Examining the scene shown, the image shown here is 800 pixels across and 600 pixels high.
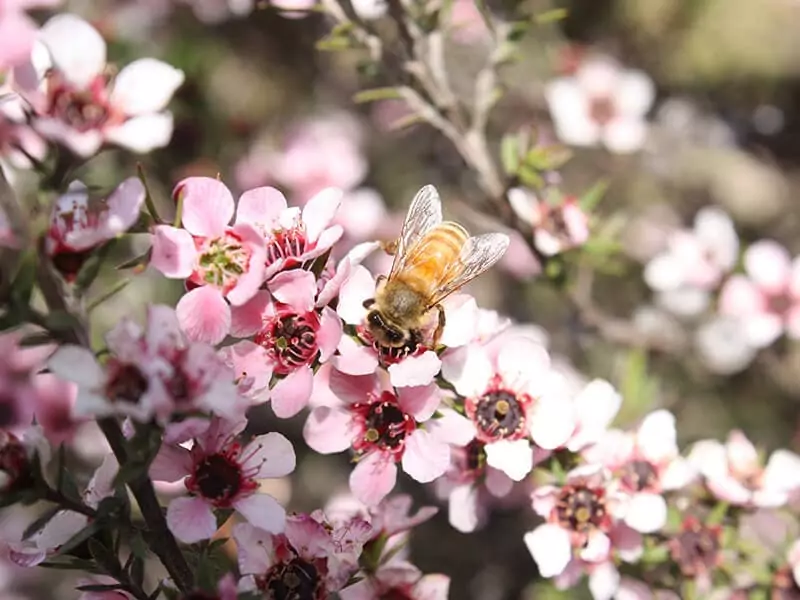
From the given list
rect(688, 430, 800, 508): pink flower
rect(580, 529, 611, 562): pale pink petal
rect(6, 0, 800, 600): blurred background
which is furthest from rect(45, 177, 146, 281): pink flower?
rect(6, 0, 800, 600): blurred background

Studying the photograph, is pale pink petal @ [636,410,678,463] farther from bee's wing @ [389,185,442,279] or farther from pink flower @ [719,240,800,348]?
pink flower @ [719,240,800,348]

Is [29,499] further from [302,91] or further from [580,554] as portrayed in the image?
[302,91]

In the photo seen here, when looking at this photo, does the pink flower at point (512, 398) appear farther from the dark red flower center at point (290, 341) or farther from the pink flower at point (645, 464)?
the dark red flower center at point (290, 341)

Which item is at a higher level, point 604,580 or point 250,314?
point 250,314

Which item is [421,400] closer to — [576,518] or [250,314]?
[250,314]

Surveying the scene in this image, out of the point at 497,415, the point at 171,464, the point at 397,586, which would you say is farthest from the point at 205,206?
the point at 397,586

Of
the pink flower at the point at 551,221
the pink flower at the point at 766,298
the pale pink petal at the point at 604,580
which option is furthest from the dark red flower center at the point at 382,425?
the pink flower at the point at 766,298
